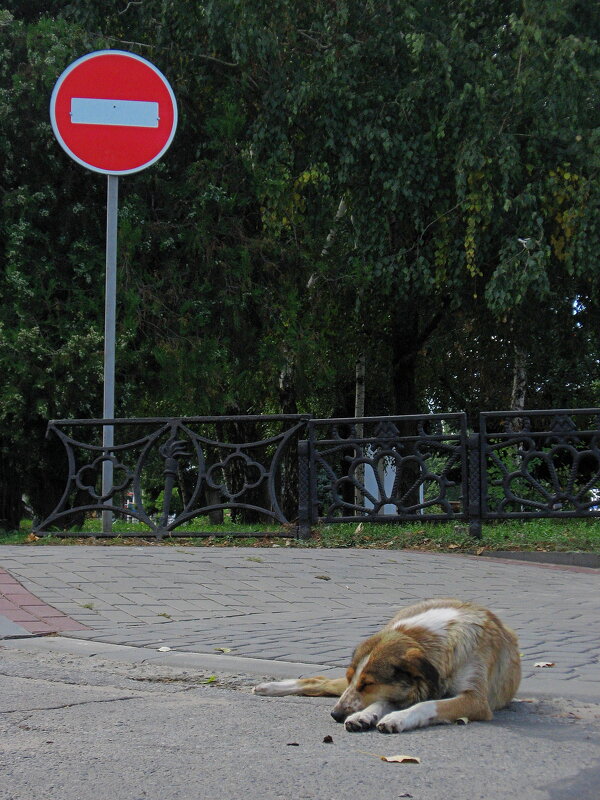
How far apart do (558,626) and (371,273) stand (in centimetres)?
1150

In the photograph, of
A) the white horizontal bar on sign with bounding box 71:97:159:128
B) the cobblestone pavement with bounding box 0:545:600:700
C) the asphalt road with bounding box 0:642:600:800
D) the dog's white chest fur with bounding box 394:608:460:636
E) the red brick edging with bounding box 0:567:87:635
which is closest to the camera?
the asphalt road with bounding box 0:642:600:800

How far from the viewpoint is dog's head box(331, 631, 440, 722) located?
4.18m

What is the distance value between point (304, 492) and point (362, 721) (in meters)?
6.79

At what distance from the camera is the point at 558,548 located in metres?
11.0

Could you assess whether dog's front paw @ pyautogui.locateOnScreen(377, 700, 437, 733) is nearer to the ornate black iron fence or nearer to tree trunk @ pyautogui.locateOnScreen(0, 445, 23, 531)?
the ornate black iron fence

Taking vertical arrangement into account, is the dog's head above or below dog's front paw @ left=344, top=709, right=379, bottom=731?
Result: above

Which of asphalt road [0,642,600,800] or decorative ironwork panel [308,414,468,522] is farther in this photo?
decorative ironwork panel [308,414,468,522]

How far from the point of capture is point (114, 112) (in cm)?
1149

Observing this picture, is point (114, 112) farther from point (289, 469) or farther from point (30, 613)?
point (289, 469)

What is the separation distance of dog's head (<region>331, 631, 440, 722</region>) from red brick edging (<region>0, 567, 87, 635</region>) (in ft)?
9.65

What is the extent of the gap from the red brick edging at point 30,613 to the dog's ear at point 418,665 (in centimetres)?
314

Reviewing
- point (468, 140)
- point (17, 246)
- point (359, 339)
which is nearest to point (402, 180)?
point (468, 140)

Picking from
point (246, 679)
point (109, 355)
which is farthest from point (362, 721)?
point (109, 355)

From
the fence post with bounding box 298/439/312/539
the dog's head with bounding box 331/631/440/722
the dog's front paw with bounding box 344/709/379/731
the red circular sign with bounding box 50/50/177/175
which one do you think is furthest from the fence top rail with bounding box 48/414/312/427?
the dog's front paw with bounding box 344/709/379/731
